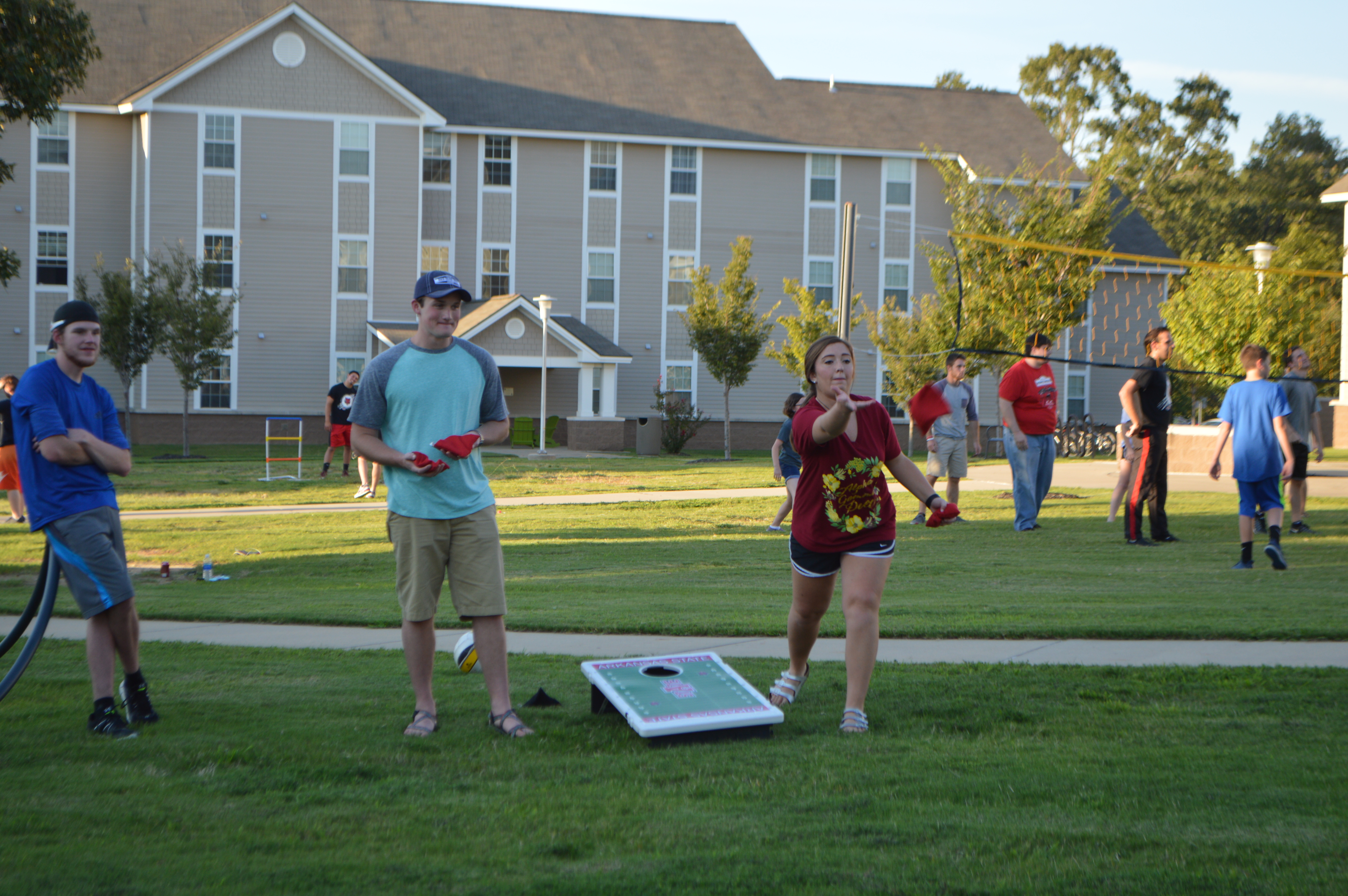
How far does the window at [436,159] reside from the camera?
37.4m

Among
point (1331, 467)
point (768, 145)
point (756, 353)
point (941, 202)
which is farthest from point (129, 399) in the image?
point (1331, 467)

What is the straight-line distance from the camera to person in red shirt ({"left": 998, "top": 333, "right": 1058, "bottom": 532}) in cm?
1270

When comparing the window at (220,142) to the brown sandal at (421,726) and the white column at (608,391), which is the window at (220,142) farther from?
the brown sandal at (421,726)

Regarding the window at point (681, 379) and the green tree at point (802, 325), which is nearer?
the green tree at point (802, 325)

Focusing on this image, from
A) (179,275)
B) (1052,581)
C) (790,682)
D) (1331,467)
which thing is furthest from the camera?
(179,275)

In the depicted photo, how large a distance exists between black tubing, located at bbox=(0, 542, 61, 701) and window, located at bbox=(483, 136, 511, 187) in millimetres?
34031

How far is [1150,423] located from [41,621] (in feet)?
34.5

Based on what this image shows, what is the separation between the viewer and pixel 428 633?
535cm

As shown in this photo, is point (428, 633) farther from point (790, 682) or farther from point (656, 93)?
point (656, 93)

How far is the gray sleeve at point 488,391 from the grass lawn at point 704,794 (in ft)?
4.72

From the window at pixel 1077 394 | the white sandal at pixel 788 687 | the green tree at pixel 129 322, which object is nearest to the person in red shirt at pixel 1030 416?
the white sandal at pixel 788 687

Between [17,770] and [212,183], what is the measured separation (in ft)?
112

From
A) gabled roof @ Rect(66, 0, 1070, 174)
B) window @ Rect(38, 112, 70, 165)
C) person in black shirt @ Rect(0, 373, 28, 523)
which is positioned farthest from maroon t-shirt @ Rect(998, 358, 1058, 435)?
window @ Rect(38, 112, 70, 165)

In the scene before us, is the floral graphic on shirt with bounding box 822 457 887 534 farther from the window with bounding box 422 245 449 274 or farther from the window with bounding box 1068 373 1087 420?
the window with bounding box 1068 373 1087 420
